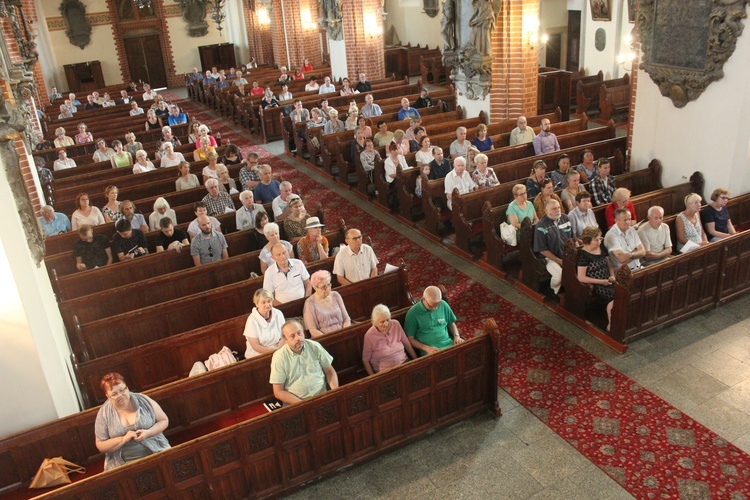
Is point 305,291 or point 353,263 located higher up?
point 353,263

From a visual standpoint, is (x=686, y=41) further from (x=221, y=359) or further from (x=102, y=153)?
(x=102, y=153)

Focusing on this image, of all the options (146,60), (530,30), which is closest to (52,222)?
(530,30)

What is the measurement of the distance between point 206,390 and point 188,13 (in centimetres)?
2448

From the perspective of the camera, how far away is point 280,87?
59.8 ft

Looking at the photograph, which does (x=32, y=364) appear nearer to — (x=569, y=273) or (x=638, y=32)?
(x=569, y=273)

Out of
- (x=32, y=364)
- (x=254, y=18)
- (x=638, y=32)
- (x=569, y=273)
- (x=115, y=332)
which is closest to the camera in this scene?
(x=32, y=364)

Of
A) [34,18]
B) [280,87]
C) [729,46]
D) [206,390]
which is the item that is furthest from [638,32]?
[34,18]

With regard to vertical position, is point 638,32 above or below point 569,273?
above

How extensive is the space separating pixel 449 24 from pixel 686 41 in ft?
16.9

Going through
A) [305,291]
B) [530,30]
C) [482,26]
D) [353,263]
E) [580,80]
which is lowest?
[305,291]

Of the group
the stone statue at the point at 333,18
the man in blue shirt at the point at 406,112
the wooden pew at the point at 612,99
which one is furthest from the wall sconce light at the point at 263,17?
the wooden pew at the point at 612,99

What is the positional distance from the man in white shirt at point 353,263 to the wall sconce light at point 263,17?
20.1 metres

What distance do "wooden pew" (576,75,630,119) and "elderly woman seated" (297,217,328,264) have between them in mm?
10085

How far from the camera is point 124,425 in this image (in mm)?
4434
